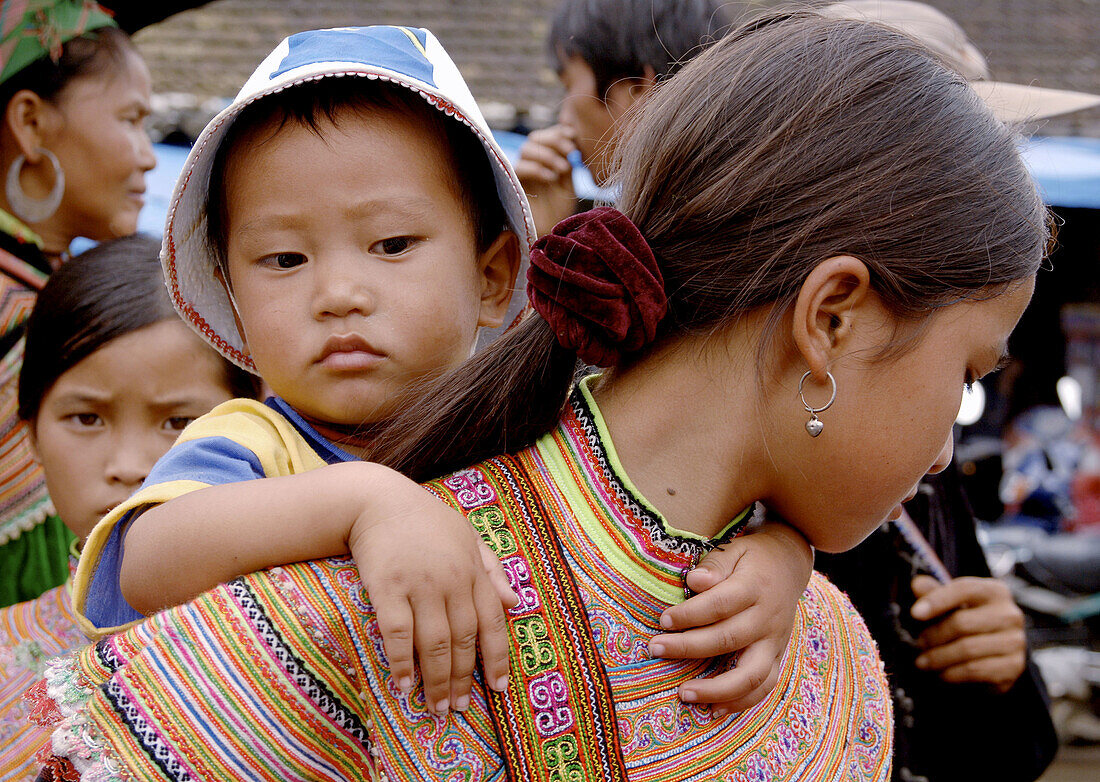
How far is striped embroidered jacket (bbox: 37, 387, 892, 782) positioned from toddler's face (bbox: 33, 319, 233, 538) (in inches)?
48.3

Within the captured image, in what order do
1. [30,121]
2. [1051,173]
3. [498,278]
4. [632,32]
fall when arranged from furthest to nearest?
[1051,173] → [30,121] → [632,32] → [498,278]

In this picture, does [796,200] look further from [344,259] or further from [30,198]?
[30,198]

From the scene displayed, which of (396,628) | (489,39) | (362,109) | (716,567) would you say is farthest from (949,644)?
(489,39)

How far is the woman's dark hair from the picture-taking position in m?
1.35

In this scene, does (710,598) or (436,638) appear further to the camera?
(710,598)

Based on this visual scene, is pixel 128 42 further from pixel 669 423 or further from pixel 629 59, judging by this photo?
pixel 669 423

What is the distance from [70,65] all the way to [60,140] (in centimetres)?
26

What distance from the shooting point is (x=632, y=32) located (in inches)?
129

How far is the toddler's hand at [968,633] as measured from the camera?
2393 millimetres

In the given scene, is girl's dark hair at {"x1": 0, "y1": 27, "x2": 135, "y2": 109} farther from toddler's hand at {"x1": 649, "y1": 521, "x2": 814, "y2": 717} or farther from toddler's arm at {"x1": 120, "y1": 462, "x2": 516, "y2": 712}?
toddler's hand at {"x1": 649, "y1": 521, "x2": 814, "y2": 717}

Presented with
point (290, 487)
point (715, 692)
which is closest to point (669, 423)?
point (715, 692)

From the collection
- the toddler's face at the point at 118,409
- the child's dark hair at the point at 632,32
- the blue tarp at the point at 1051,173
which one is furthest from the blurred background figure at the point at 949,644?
the blue tarp at the point at 1051,173

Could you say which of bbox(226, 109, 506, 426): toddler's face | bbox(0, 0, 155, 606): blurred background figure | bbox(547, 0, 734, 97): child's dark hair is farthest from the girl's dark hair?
bbox(226, 109, 506, 426): toddler's face

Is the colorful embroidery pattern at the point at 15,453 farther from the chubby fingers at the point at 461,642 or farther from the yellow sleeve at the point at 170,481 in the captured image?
the chubby fingers at the point at 461,642
